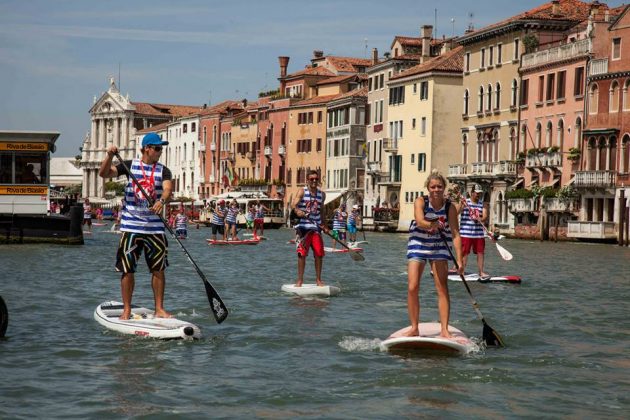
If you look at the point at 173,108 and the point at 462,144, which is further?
the point at 173,108

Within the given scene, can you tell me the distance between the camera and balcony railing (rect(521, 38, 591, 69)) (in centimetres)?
6262

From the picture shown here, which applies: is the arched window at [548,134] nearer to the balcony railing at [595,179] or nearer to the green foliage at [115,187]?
the balcony railing at [595,179]

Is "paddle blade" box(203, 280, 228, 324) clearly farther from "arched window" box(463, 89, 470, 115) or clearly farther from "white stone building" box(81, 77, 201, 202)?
"white stone building" box(81, 77, 201, 202)

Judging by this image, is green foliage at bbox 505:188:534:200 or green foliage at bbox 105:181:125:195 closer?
green foliage at bbox 505:188:534:200

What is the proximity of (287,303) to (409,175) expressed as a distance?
67902 millimetres

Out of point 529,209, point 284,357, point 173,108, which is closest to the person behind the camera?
point 284,357

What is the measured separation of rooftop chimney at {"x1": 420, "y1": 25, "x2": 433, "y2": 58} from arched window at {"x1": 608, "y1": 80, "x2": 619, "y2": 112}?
30.0 m

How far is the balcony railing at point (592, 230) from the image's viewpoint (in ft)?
186

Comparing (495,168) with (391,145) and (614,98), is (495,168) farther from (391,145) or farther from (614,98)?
(391,145)

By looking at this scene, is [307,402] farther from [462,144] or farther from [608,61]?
[462,144]

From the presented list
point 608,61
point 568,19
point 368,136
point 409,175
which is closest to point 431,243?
point 608,61

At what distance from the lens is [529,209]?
65125 millimetres

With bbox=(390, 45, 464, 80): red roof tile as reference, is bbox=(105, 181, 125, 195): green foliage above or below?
below

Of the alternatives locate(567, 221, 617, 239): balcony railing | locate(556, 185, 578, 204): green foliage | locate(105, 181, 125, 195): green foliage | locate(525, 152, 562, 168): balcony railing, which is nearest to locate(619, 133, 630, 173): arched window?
locate(567, 221, 617, 239): balcony railing
